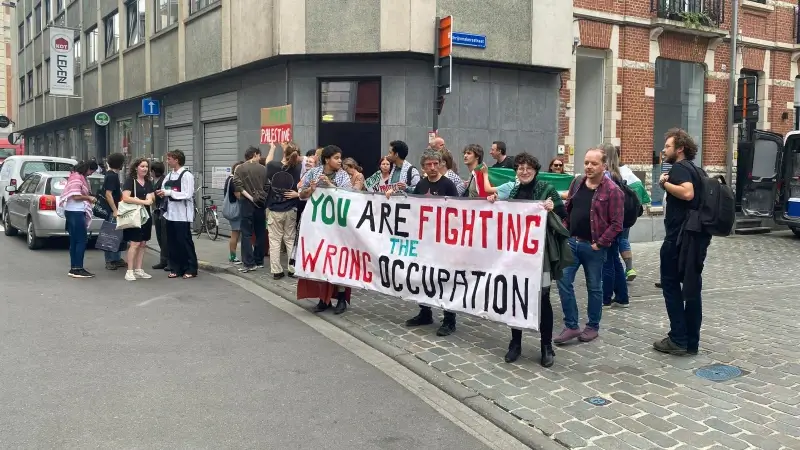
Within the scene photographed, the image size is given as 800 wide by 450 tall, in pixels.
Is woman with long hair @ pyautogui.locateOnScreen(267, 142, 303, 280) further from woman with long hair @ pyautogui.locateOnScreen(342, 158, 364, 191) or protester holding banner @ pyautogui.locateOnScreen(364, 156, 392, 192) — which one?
protester holding banner @ pyautogui.locateOnScreen(364, 156, 392, 192)

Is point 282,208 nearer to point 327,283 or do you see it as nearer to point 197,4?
point 327,283

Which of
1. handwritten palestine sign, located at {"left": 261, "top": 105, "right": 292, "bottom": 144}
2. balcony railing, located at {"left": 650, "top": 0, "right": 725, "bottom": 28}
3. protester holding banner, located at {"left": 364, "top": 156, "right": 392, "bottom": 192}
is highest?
balcony railing, located at {"left": 650, "top": 0, "right": 725, "bottom": 28}

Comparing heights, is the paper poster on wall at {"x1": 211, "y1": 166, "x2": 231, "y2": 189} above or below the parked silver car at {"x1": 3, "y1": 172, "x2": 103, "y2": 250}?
above

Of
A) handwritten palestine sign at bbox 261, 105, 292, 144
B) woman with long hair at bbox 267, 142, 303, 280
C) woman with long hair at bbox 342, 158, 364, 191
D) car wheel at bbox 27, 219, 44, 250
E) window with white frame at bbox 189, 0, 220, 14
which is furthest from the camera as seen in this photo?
window with white frame at bbox 189, 0, 220, 14

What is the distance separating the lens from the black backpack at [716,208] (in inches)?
220

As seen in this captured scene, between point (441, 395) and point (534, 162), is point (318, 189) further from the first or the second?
point (441, 395)

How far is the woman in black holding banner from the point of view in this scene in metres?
5.64

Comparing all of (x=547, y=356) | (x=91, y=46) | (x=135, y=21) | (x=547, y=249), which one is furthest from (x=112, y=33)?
(x=547, y=356)

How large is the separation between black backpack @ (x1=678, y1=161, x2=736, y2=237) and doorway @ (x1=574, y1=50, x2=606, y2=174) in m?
10.7

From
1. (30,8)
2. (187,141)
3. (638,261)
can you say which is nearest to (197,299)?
(638,261)

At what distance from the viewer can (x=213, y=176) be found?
1677 centimetres

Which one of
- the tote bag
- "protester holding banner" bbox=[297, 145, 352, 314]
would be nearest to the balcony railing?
"protester holding banner" bbox=[297, 145, 352, 314]

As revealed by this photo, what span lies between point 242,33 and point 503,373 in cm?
1138

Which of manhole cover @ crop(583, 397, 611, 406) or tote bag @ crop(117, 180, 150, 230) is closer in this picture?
manhole cover @ crop(583, 397, 611, 406)
